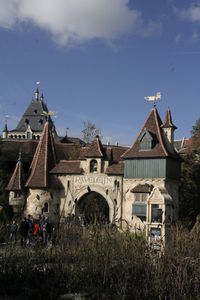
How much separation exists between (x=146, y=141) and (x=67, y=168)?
281 inches

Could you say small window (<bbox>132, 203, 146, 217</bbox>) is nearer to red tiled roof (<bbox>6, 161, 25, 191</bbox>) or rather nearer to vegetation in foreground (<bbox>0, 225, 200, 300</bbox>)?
red tiled roof (<bbox>6, 161, 25, 191</bbox>)

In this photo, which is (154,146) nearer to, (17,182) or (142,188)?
(142,188)

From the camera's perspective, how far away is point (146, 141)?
34656 millimetres

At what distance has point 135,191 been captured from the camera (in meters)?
33.4

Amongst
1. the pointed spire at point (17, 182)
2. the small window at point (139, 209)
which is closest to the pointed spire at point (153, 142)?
the small window at point (139, 209)

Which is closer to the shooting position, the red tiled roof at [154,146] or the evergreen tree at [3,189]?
the red tiled roof at [154,146]

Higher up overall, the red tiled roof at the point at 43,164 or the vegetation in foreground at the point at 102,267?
the red tiled roof at the point at 43,164

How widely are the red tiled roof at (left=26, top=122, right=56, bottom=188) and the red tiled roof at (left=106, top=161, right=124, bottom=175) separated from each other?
5.09m

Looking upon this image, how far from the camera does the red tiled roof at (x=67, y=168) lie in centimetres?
3719

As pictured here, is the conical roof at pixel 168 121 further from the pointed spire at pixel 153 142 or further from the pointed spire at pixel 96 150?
the pointed spire at pixel 96 150

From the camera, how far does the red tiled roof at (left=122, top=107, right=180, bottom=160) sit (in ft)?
110

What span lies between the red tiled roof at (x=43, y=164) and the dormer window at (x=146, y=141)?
8.15 meters

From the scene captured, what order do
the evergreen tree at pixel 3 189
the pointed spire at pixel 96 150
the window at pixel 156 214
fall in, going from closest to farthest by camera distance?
the window at pixel 156 214
the pointed spire at pixel 96 150
the evergreen tree at pixel 3 189

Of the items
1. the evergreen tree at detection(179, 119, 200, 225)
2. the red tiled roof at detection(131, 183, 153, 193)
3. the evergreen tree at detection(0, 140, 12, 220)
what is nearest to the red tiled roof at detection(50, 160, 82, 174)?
the evergreen tree at detection(0, 140, 12, 220)
